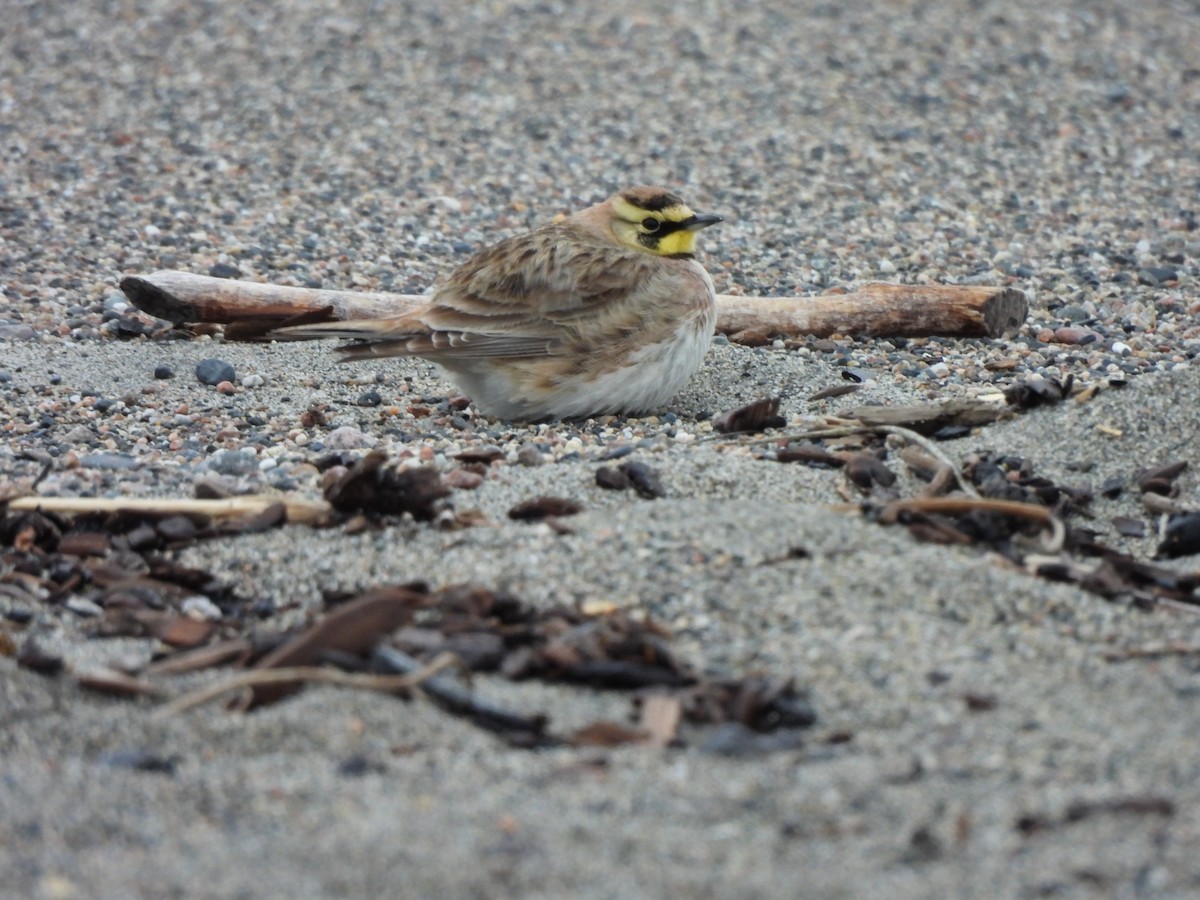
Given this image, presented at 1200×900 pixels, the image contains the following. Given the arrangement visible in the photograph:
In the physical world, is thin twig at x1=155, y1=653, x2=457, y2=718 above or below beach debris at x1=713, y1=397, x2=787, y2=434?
above

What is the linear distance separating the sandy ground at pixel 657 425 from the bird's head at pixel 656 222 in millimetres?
Result: 579

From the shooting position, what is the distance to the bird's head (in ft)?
21.4

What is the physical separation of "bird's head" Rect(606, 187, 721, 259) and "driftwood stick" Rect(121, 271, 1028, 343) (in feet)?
1.63

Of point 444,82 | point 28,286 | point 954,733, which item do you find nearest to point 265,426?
point 28,286

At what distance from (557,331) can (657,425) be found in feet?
1.81

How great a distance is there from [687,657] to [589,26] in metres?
8.71

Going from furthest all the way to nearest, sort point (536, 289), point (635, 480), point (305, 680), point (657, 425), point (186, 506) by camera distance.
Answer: point (536, 289)
point (657, 425)
point (635, 480)
point (186, 506)
point (305, 680)

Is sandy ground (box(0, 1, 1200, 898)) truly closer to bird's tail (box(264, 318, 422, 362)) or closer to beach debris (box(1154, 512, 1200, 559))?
beach debris (box(1154, 512, 1200, 559))

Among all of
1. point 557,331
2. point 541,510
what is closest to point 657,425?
point 557,331

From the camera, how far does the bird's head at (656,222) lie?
651 cm

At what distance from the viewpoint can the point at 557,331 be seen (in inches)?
242

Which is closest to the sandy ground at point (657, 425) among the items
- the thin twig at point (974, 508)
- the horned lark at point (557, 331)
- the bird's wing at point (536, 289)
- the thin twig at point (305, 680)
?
the thin twig at point (305, 680)

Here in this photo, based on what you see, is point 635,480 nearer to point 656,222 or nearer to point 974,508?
point 974,508

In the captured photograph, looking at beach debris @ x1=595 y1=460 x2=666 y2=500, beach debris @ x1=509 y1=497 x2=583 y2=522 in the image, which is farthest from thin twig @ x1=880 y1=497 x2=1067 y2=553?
beach debris @ x1=509 y1=497 x2=583 y2=522
